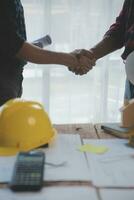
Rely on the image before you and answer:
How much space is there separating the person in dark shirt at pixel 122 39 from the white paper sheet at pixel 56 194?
83 centimetres

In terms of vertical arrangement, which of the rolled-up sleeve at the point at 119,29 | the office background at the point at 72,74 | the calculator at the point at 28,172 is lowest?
the office background at the point at 72,74

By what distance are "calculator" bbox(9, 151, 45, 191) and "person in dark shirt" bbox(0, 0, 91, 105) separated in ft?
1.92

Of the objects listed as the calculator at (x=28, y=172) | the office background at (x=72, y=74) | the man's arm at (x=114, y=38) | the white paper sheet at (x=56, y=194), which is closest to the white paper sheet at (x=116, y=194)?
the white paper sheet at (x=56, y=194)

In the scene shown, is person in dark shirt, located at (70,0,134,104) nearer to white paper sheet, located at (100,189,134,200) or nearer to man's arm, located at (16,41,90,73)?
man's arm, located at (16,41,90,73)

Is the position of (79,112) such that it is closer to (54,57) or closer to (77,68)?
(77,68)

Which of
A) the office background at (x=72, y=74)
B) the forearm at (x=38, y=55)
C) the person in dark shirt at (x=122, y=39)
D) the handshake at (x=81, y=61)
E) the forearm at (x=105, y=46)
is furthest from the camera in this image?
the office background at (x=72, y=74)

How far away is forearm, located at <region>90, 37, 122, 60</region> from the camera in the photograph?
184cm

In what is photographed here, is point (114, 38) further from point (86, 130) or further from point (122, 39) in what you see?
point (86, 130)

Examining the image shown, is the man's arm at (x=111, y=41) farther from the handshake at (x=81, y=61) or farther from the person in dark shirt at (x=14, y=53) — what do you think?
the person in dark shirt at (x=14, y=53)

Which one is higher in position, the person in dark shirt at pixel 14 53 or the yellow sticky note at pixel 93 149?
the person in dark shirt at pixel 14 53

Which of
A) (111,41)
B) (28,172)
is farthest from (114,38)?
(28,172)

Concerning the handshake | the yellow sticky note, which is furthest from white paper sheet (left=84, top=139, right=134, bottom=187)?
the handshake

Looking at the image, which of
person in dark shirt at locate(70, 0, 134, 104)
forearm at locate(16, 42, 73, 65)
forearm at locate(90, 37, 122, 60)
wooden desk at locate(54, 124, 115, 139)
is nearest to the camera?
wooden desk at locate(54, 124, 115, 139)

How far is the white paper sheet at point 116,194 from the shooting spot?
2.55 feet
